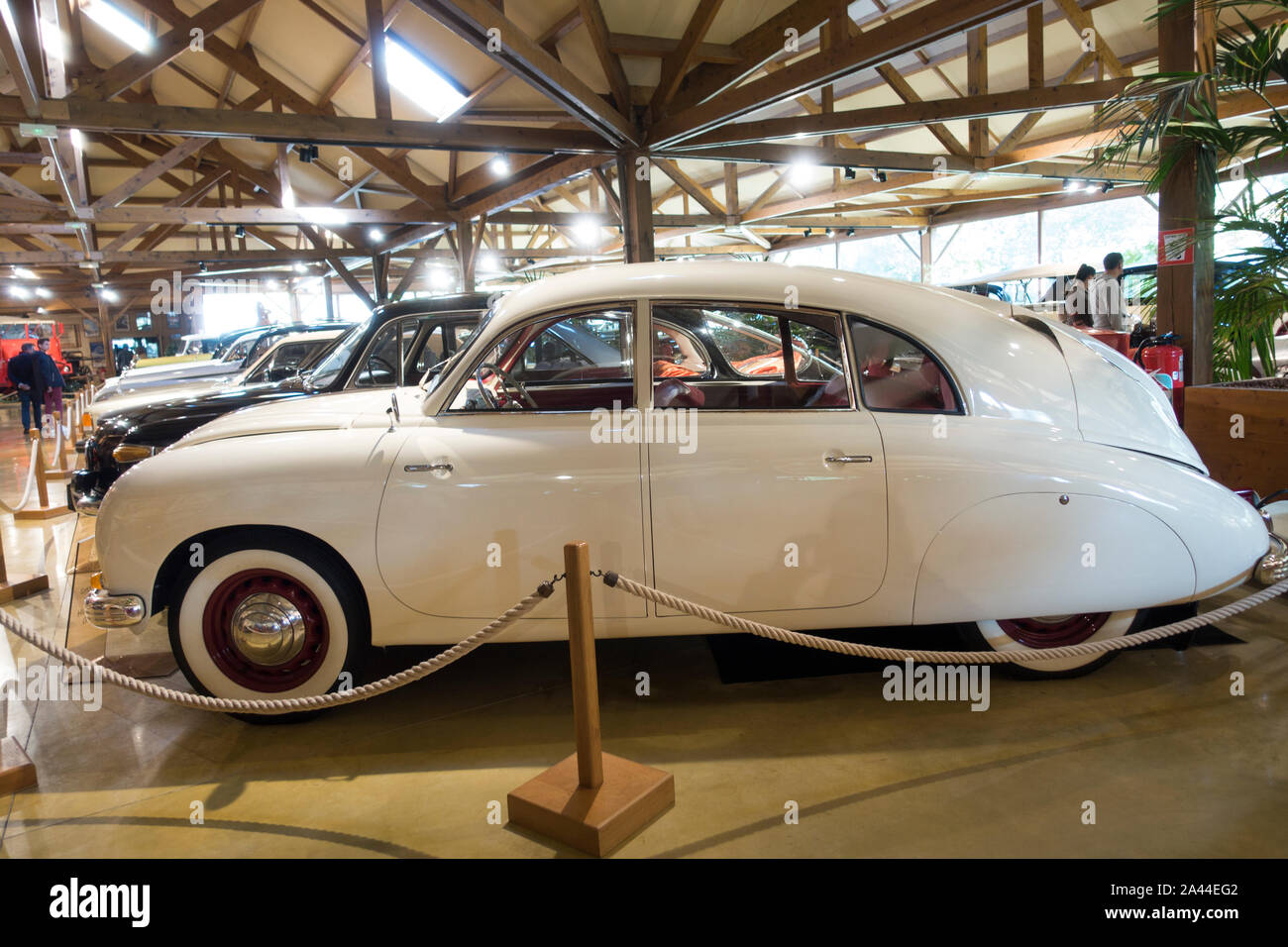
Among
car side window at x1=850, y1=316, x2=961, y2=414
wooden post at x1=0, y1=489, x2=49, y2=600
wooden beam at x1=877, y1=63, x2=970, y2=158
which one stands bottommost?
wooden post at x1=0, y1=489, x2=49, y2=600

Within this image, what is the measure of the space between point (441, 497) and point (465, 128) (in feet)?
25.7

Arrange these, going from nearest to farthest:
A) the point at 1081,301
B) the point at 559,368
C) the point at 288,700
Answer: the point at 288,700 → the point at 559,368 → the point at 1081,301

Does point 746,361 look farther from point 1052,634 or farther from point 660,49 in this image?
point 660,49

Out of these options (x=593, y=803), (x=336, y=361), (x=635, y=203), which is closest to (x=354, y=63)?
(x=635, y=203)

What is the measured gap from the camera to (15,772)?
3076mm

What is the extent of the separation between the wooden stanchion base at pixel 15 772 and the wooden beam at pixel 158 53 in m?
7.89

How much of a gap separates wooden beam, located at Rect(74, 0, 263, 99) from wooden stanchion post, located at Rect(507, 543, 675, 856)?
9.02m

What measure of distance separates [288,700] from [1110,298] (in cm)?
796

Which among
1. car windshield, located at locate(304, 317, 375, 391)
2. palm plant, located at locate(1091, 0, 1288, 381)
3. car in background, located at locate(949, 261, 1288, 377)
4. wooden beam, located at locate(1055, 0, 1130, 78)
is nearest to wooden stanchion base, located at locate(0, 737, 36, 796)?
car windshield, located at locate(304, 317, 375, 391)

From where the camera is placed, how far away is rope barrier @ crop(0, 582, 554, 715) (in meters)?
2.84

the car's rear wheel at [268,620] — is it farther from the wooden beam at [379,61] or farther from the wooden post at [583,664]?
the wooden beam at [379,61]

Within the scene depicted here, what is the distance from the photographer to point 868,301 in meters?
3.39

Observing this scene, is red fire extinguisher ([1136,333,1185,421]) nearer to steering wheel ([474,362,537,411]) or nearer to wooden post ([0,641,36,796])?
steering wheel ([474,362,537,411])
